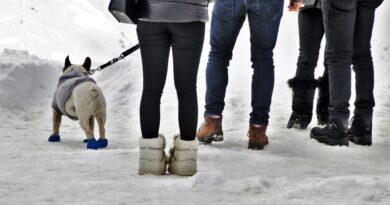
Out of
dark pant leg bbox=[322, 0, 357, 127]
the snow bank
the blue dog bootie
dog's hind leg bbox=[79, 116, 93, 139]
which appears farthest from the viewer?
the snow bank

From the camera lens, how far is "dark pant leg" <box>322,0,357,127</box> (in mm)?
4516

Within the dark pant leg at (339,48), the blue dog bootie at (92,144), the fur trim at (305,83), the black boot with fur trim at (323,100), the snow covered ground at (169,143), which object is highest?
the dark pant leg at (339,48)

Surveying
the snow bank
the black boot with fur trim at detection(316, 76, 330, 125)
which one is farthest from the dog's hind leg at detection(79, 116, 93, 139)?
the snow bank

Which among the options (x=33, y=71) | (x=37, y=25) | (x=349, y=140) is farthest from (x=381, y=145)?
(x=37, y=25)

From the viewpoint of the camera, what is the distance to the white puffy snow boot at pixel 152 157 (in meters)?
3.41

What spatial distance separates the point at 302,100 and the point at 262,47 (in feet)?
3.78

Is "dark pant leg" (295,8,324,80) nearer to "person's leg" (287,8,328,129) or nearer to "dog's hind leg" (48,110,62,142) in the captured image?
"person's leg" (287,8,328,129)

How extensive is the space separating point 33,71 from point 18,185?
7.39 meters

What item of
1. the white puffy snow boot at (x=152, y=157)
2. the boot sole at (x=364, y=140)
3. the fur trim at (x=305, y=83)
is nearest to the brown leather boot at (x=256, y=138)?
the boot sole at (x=364, y=140)

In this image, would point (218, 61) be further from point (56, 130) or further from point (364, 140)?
point (56, 130)

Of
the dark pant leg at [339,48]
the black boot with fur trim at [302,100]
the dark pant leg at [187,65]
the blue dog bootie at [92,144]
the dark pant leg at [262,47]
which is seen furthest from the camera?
the black boot with fur trim at [302,100]

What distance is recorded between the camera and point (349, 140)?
193 inches

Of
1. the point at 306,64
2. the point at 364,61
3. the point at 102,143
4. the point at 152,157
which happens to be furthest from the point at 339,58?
the point at 102,143

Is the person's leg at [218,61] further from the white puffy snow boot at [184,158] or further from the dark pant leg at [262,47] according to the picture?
the white puffy snow boot at [184,158]
